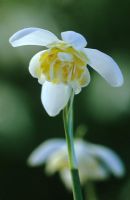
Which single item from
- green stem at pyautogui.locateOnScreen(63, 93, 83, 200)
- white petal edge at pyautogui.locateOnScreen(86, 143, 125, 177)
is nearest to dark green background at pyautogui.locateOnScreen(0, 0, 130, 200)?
white petal edge at pyautogui.locateOnScreen(86, 143, 125, 177)

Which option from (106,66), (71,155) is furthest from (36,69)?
(71,155)

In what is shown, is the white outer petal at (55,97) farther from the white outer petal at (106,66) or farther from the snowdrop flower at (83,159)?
the snowdrop flower at (83,159)

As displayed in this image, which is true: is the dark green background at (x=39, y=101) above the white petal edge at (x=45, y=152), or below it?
above

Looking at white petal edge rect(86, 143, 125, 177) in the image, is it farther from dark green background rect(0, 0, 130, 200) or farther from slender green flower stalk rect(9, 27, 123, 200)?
dark green background rect(0, 0, 130, 200)

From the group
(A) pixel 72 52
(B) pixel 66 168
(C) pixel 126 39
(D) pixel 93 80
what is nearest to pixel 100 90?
(D) pixel 93 80

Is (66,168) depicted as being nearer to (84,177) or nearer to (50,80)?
(84,177)

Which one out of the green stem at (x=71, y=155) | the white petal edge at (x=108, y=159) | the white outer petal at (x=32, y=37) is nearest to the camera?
the green stem at (x=71, y=155)

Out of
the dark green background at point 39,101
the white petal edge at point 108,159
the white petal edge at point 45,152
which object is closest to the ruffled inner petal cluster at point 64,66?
the white petal edge at point 45,152
